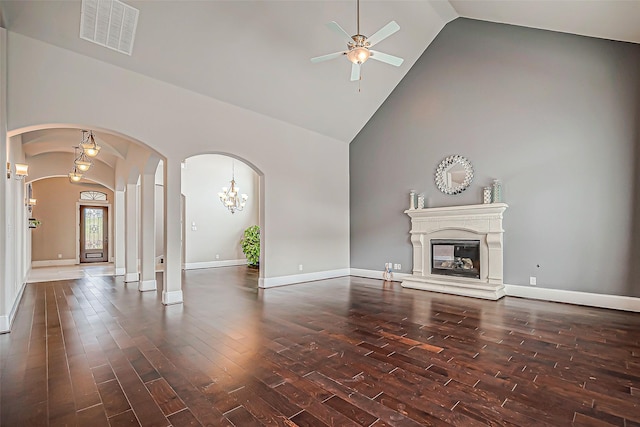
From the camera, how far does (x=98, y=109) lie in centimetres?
438

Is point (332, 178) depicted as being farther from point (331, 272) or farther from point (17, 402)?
point (17, 402)

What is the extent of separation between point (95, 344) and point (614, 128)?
7.32 meters

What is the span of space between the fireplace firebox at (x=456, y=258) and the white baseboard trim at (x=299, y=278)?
2340 millimetres

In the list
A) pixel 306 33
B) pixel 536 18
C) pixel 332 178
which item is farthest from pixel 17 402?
pixel 536 18

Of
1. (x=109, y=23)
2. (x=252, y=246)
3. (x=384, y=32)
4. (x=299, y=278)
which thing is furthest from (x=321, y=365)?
(x=252, y=246)

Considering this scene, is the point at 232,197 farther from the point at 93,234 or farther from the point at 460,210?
the point at 93,234

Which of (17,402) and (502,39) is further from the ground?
(502,39)

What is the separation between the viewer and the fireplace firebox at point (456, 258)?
6023mm

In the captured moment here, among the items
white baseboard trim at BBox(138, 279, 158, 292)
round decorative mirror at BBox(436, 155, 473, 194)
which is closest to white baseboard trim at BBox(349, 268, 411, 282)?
round decorative mirror at BBox(436, 155, 473, 194)

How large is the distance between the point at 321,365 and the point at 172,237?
Answer: 3.49m

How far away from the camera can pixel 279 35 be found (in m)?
5.09

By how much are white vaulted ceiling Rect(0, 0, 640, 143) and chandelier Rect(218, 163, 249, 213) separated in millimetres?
4120

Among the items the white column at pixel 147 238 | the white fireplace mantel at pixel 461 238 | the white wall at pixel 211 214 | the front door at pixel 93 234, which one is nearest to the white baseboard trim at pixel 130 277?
the white column at pixel 147 238

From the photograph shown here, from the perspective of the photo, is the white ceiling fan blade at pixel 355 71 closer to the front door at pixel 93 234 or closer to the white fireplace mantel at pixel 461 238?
the white fireplace mantel at pixel 461 238
